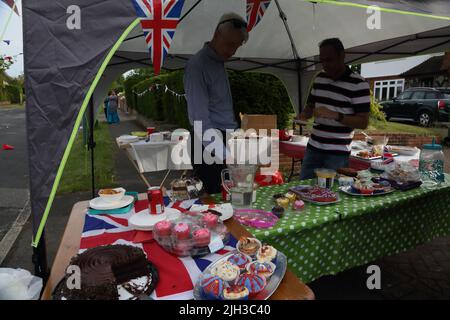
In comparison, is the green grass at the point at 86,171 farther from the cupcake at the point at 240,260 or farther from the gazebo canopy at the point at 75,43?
the cupcake at the point at 240,260

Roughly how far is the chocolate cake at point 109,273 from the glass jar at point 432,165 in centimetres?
222

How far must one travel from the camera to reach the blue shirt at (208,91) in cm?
212

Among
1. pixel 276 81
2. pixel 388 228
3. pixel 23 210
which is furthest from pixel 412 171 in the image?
pixel 276 81

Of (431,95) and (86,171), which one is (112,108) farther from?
(431,95)

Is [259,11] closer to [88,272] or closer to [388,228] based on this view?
[388,228]

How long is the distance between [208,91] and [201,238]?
1.18 metres

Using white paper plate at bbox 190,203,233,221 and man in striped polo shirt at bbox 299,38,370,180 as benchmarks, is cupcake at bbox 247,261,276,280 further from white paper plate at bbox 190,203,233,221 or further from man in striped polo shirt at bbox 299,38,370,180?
man in striped polo shirt at bbox 299,38,370,180

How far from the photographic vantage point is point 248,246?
1.39 m

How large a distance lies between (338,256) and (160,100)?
39.7ft

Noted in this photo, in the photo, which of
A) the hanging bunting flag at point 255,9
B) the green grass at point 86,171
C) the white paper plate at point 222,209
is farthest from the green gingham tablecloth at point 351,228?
the green grass at point 86,171

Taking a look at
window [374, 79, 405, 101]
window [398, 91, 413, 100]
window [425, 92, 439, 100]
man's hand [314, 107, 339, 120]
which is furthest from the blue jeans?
window [374, 79, 405, 101]

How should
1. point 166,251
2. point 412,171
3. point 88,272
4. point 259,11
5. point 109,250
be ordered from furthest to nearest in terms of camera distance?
1. point 259,11
2. point 412,171
3. point 166,251
4. point 109,250
5. point 88,272

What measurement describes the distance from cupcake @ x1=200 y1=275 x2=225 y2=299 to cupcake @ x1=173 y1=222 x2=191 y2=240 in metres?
0.29
